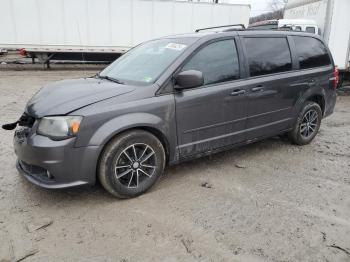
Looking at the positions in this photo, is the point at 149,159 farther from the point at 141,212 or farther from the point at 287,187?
the point at 287,187

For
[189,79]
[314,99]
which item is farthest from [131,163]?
[314,99]

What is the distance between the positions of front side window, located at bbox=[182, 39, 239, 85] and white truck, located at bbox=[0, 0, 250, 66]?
11698 mm

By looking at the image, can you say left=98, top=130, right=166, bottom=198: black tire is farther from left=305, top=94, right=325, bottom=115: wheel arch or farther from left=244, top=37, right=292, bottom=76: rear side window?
left=305, top=94, right=325, bottom=115: wheel arch

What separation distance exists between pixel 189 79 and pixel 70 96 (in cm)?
128

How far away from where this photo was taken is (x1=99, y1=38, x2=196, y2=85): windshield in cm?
368

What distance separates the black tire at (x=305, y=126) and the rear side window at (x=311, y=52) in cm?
63

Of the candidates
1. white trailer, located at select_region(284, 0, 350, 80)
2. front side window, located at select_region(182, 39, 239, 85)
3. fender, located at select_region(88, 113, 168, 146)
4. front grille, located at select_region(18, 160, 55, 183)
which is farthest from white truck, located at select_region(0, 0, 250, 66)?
fender, located at select_region(88, 113, 168, 146)

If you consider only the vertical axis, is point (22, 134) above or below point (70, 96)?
below

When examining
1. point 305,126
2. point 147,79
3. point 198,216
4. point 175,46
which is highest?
point 175,46

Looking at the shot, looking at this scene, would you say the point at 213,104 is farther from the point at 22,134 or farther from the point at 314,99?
the point at 314,99

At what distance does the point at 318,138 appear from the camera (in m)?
5.68

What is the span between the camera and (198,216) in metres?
3.13

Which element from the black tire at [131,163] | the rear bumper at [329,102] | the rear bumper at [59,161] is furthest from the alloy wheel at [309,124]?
the rear bumper at [59,161]

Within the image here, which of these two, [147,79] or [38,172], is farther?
[147,79]
